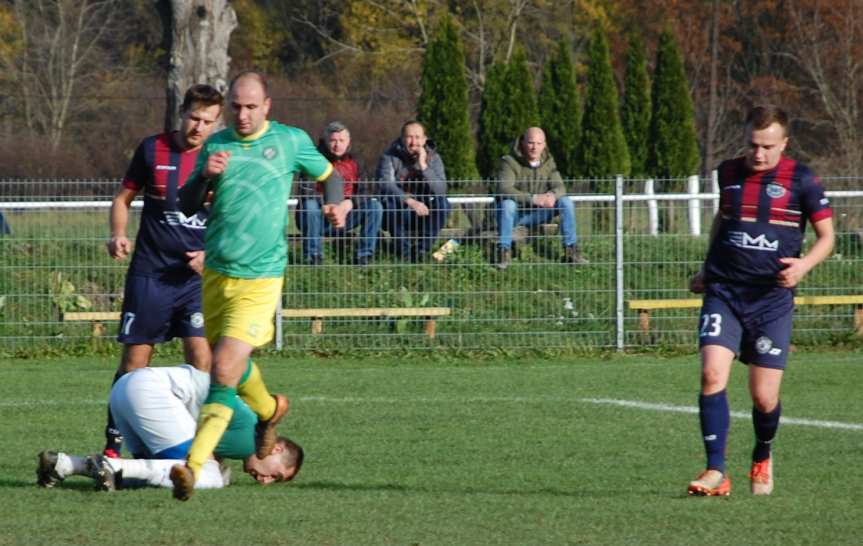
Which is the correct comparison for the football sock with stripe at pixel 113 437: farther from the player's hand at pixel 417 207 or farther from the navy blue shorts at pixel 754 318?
the player's hand at pixel 417 207

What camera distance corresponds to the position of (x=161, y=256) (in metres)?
8.97

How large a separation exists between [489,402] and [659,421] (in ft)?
5.49

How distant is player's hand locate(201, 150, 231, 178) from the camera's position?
7395mm

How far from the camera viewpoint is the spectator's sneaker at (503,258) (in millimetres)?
16031

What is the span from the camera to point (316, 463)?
8867 millimetres

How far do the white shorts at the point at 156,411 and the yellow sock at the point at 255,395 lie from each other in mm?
343

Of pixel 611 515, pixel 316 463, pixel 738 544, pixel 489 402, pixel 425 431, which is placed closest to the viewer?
pixel 738 544

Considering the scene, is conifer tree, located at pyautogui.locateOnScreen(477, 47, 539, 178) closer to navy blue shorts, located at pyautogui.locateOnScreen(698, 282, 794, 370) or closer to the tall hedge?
the tall hedge

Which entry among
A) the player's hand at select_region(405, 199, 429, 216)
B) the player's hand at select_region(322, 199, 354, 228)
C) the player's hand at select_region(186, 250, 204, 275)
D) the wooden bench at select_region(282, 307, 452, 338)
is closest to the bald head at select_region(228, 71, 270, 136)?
the player's hand at select_region(322, 199, 354, 228)

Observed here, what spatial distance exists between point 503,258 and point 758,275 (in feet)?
27.8

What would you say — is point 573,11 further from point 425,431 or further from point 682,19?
point 425,431

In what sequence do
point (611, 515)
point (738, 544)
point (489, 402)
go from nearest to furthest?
point (738, 544) → point (611, 515) → point (489, 402)

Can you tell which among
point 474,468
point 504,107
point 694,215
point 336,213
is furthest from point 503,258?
point 504,107

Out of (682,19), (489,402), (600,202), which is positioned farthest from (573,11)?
(489,402)
